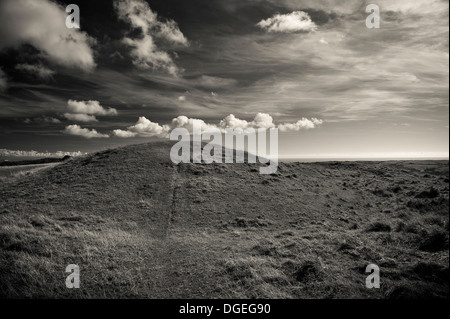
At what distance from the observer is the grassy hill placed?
9.41 m

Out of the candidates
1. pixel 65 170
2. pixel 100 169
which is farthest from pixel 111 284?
pixel 65 170

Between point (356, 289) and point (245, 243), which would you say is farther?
point (245, 243)

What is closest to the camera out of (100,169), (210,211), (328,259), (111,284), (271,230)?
(111,284)

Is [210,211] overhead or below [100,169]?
below

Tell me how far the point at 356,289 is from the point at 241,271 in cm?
426

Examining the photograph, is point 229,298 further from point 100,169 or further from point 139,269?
point 100,169

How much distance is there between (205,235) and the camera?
16953mm

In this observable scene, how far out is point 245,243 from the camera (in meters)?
15.1

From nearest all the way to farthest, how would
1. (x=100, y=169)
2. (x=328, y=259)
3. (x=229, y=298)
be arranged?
(x=229, y=298)
(x=328, y=259)
(x=100, y=169)

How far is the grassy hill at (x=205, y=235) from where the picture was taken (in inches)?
370

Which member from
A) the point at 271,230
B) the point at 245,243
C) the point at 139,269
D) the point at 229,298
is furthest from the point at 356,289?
the point at 271,230

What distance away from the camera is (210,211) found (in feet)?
72.6
